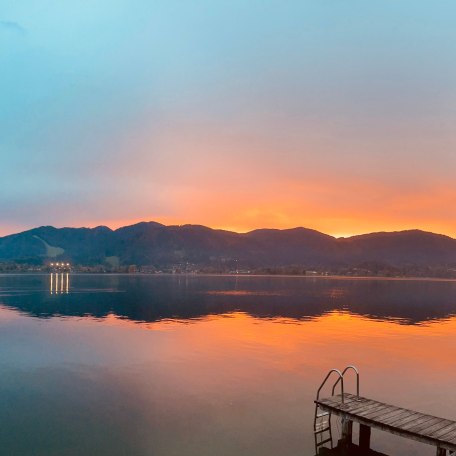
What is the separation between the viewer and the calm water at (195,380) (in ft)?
94.4

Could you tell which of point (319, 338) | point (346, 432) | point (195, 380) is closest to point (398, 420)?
point (346, 432)

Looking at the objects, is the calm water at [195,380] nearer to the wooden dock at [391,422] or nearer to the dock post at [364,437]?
the dock post at [364,437]

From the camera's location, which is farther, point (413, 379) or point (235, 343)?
point (235, 343)

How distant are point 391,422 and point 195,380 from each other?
2319cm

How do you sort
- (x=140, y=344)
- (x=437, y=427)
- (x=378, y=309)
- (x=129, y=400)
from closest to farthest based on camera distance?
(x=437, y=427) → (x=129, y=400) → (x=140, y=344) → (x=378, y=309)

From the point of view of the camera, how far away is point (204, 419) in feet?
106

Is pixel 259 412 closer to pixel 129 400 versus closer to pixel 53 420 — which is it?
pixel 129 400

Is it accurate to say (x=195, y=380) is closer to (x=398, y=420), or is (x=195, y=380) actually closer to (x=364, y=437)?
(x=364, y=437)

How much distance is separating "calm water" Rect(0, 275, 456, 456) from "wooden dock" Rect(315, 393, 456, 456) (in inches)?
115

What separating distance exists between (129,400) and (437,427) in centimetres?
2381

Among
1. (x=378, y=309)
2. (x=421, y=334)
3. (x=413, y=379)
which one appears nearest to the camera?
(x=413, y=379)

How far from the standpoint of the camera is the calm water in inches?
1133

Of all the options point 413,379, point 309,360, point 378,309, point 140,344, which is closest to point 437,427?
point 413,379

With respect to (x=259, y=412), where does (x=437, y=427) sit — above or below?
above
